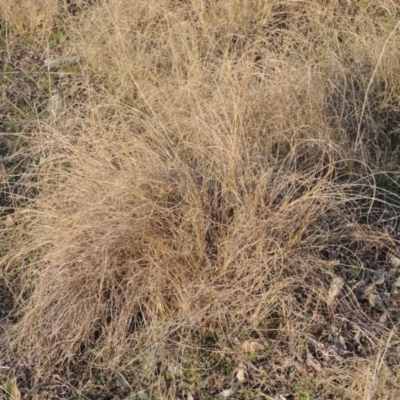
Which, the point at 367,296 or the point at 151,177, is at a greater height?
the point at 151,177

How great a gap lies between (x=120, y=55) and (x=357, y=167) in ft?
4.57

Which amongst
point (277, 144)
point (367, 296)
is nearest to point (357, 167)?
point (277, 144)

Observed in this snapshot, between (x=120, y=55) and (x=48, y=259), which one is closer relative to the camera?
(x=48, y=259)

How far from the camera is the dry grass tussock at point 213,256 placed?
272cm

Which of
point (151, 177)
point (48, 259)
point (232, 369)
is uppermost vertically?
point (151, 177)

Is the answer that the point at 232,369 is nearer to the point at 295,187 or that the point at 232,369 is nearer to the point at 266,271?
the point at 266,271

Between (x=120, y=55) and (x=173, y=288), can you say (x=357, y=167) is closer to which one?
(x=173, y=288)

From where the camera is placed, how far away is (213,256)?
9.47 ft

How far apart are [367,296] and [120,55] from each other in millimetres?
1852

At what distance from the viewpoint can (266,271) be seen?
9.16 feet

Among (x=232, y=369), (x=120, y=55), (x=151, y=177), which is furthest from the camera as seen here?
(x=120, y=55)

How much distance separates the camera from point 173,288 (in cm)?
284

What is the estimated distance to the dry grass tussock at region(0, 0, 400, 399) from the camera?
8.92ft

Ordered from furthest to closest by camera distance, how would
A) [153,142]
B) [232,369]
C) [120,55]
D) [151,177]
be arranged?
[120,55]
[153,142]
[151,177]
[232,369]
